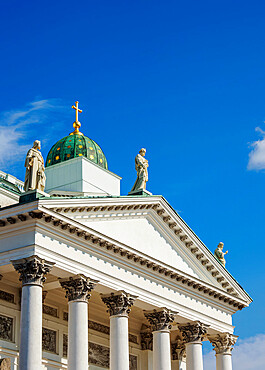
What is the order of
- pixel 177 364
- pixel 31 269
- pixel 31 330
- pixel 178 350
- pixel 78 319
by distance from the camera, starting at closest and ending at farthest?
1. pixel 31 330
2. pixel 31 269
3. pixel 78 319
4. pixel 177 364
5. pixel 178 350

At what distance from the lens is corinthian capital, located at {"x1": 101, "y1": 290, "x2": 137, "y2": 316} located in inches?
1200

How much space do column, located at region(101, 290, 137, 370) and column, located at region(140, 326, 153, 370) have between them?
782 centimetres

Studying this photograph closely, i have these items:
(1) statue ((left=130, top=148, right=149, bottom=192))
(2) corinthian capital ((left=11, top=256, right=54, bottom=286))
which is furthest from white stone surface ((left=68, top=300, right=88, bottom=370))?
(1) statue ((left=130, top=148, right=149, bottom=192))

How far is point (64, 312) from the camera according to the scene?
33344 millimetres

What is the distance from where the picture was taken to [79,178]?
4103 centimetres

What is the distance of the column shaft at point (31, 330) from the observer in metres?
25.2

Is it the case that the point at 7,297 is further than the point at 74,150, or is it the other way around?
the point at 74,150

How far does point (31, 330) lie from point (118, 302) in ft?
19.0

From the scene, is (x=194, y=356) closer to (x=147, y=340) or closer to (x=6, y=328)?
(x=147, y=340)

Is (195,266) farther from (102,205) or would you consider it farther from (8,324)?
(8,324)

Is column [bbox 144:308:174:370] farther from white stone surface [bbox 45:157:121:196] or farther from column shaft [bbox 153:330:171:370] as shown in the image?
white stone surface [bbox 45:157:121:196]

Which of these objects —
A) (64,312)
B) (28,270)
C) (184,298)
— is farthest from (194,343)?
(28,270)

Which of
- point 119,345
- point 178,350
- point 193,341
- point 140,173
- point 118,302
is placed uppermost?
point 140,173

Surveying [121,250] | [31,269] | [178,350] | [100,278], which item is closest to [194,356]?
[178,350]
